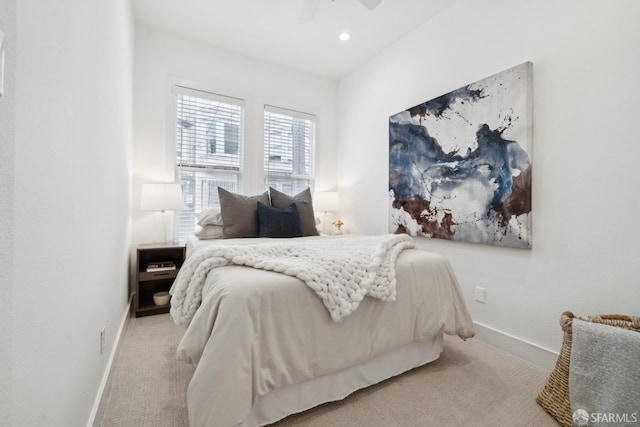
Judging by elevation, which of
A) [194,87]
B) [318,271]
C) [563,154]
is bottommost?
[318,271]

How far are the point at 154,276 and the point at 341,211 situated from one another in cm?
236

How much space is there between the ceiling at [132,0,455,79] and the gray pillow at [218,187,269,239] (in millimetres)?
1681

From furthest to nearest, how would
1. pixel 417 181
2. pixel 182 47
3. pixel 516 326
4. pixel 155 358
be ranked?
pixel 182 47 < pixel 417 181 < pixel 516 326 < pixel 155 358

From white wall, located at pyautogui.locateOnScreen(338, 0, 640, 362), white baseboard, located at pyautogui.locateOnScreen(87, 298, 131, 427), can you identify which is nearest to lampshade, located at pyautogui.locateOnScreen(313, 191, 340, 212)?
white wall, located at pyautogui.locateOnScreen(338, 0, 640, 362)

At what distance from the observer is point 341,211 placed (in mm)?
4039

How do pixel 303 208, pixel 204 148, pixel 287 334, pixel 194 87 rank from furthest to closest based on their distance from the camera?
pixel 204 148 < pixel 194 87 < pixel 303 208 < pixel 287 334

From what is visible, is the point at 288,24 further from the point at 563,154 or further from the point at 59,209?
the point at 59,209

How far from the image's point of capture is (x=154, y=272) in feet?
8.82

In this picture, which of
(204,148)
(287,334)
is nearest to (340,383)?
(287,334)

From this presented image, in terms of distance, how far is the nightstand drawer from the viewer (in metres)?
2.65

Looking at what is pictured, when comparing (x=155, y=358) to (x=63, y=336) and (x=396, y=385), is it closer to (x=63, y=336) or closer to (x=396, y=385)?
(x=63, y=336)

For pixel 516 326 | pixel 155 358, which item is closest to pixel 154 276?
pixel 155 358

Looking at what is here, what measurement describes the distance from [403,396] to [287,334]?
80 centimetres

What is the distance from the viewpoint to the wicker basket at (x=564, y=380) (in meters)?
1.40
